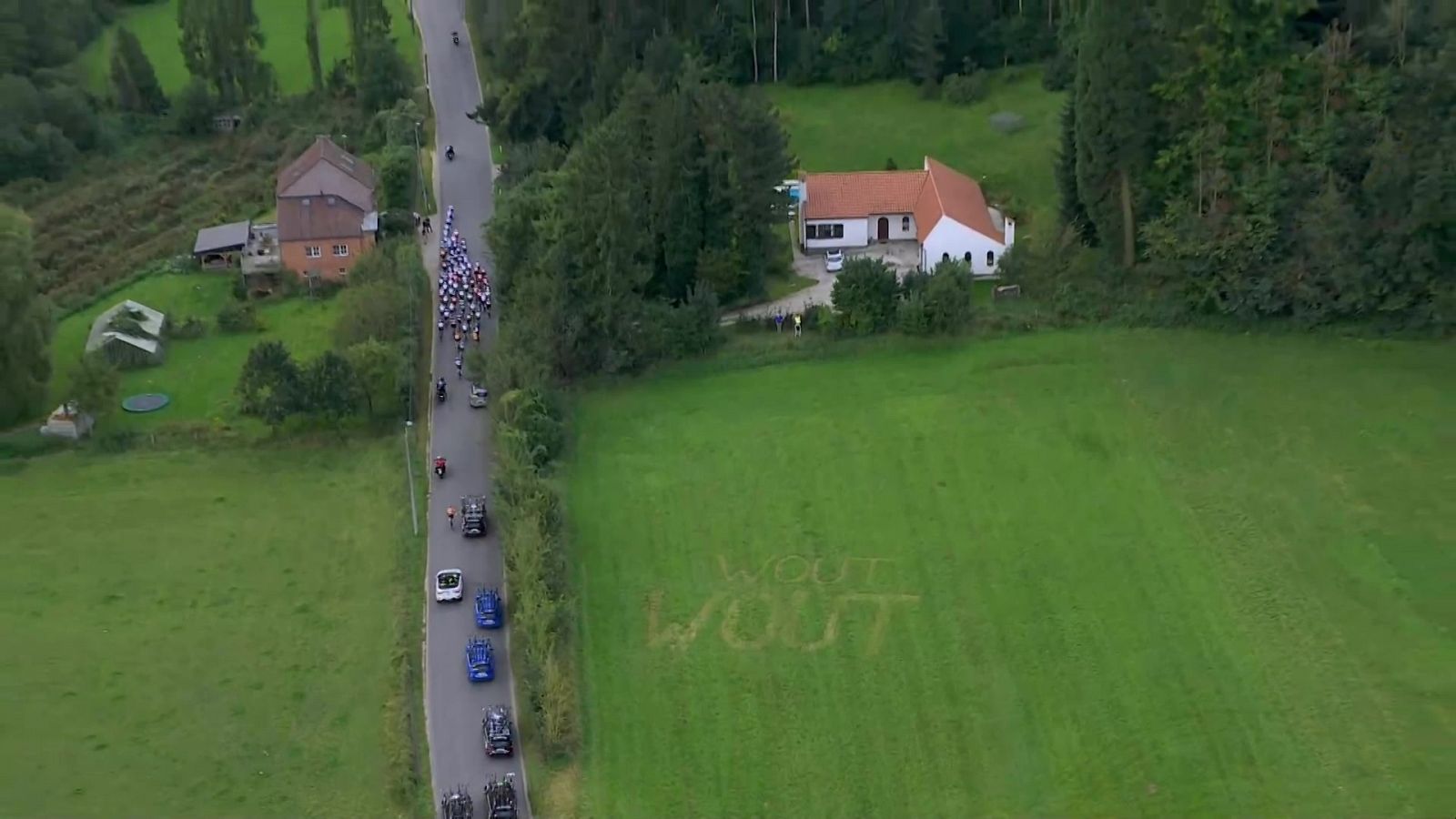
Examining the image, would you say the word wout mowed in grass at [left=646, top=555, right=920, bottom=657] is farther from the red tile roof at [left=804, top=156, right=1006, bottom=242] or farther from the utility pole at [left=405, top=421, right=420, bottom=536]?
the red tile roof at [left=804, top=156, right=1006, bottom=242]

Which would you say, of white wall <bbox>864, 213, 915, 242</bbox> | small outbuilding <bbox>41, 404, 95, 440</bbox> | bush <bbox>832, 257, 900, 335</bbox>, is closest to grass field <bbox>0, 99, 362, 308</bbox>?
small outbuilding <bbox>41, 404, 95, 440</bbox>

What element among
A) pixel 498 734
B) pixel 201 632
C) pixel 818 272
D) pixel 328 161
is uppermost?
pixel 328 161

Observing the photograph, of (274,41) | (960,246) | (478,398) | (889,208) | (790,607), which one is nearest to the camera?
(790,607)

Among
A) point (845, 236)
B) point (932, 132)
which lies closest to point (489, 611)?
point (845, 236)

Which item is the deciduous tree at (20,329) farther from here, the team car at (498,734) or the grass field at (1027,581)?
the team car at (498,734)

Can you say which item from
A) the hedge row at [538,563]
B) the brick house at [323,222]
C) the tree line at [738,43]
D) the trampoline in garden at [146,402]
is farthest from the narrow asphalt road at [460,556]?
the trampoline in garden at [146,402]

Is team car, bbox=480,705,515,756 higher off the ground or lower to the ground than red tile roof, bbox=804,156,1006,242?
lower

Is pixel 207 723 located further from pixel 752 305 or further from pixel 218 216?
pixel 218 216

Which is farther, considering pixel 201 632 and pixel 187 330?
pixel 187 330

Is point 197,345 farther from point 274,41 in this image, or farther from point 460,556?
point 274,41
